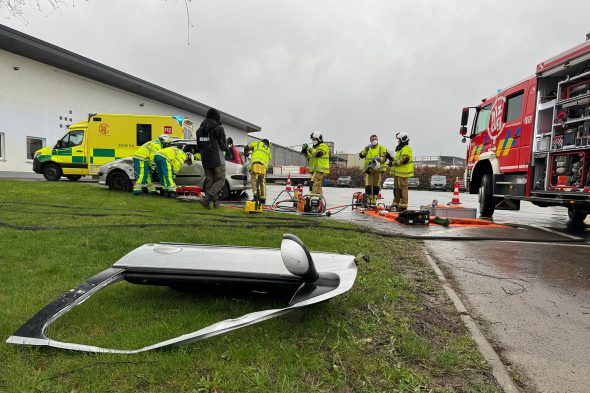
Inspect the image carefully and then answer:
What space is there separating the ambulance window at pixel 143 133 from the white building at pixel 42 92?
8010 mm

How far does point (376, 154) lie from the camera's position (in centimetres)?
962

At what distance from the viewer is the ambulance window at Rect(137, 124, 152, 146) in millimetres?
14852

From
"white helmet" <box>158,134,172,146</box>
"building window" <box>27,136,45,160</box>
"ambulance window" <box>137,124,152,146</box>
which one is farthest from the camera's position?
"building window" <box>27,136,45,160</box>

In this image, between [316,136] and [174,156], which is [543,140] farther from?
[174,156]

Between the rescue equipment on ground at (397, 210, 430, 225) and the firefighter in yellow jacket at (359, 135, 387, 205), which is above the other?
the firefighter in yellow jacket at (359, 135, 387, 205)

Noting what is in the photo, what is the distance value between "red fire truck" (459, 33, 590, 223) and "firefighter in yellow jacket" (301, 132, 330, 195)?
357 cm

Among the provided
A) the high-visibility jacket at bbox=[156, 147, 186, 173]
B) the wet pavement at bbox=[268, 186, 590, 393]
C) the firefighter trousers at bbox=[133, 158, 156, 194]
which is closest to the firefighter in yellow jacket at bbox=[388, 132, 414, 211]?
the wet pavement at bbox=[268, 186, 590, 393]

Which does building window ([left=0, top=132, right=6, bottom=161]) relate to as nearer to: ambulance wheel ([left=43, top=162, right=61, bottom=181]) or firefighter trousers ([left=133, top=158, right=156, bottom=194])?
ambulance wheel ([left=43, top=162, right=61, bottom=181])

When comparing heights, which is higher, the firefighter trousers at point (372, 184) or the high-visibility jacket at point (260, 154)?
the high-visibility jacket at point (260, 154)

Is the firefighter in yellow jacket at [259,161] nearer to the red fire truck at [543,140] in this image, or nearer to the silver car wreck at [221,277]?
the red fire truck at [543,140]

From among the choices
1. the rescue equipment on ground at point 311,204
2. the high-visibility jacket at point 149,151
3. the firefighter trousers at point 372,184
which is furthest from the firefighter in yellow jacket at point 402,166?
the high-visibility jacket at point 149,151

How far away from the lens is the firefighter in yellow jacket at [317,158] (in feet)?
30.8

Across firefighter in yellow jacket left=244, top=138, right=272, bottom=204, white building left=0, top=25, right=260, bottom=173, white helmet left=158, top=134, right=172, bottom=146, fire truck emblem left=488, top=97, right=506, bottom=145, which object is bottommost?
firefighter in yellow jacket left=244, top=138, right=272, bottom=204

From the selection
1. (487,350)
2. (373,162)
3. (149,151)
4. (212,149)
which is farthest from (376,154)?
(487,350)
